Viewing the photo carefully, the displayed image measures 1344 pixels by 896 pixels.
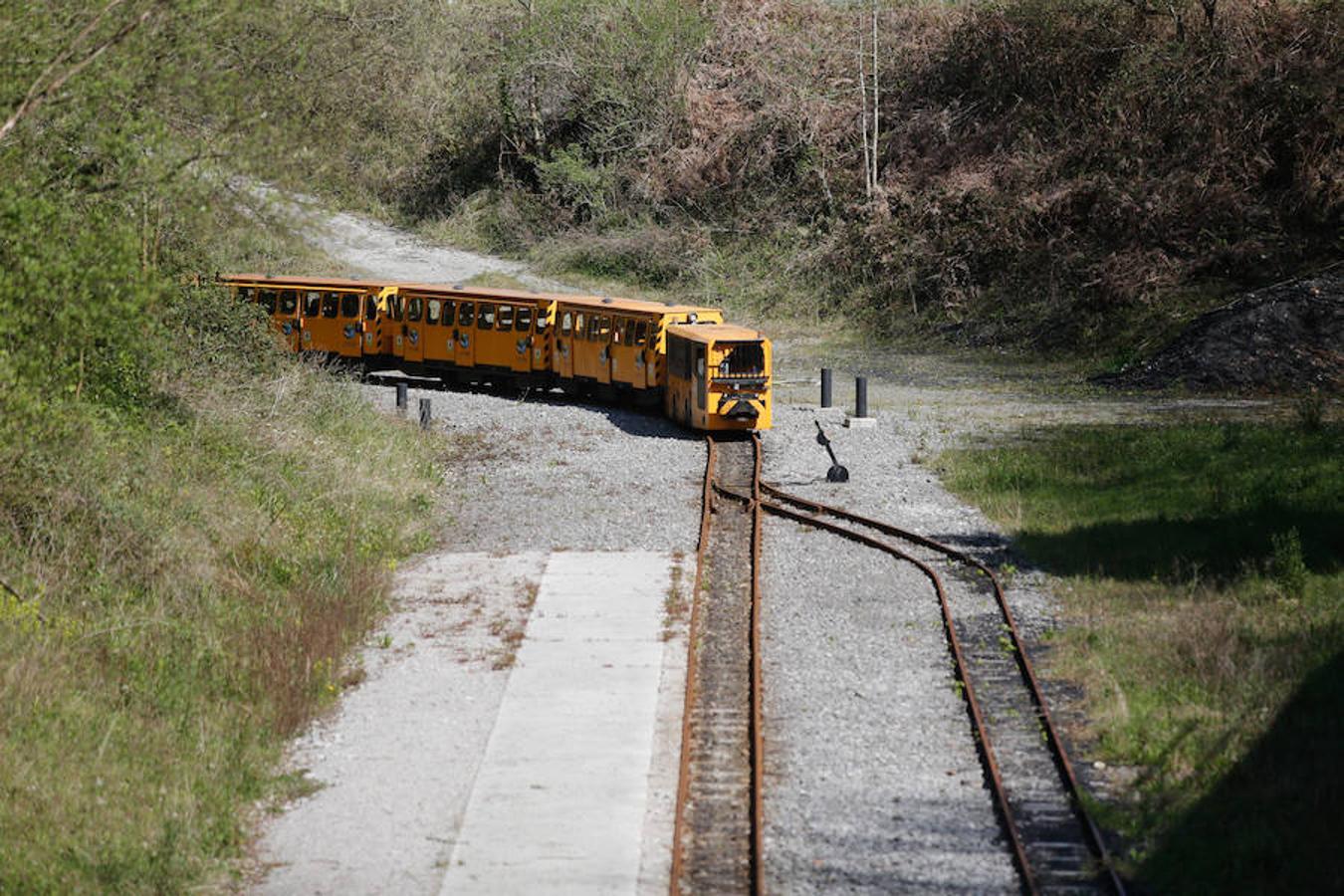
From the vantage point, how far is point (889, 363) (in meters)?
39.9

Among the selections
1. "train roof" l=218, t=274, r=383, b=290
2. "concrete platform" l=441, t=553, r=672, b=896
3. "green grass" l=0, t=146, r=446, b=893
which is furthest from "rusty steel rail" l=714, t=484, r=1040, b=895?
"train roof" l=218, t=274, r=383, b=290

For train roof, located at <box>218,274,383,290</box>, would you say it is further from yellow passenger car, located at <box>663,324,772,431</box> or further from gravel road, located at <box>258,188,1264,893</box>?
yellow passenger car, located at <box>663,324,772,431</box>

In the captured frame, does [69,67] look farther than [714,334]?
No

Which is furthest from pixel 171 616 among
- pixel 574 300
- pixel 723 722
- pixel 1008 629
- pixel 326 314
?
pixel 326 314

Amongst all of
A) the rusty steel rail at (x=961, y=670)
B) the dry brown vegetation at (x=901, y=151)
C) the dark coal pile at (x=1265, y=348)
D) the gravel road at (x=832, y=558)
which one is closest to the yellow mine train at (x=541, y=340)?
the gravel road at (x=832, y=558)

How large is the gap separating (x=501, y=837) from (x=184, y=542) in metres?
8.01

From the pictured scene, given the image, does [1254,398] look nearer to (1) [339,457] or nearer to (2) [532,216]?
(1) [339,457]

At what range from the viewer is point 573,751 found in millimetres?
13711

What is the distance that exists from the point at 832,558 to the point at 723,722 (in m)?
6.15

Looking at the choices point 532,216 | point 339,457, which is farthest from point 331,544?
point 532,216

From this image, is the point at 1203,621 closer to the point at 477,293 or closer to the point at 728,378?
the point at 728,378

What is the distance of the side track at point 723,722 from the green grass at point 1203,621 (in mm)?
2796

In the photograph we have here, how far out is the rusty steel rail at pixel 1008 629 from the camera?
11477 millimetres

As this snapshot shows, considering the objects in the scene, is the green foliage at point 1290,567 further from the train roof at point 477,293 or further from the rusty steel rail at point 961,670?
the train roof at point 477,293
